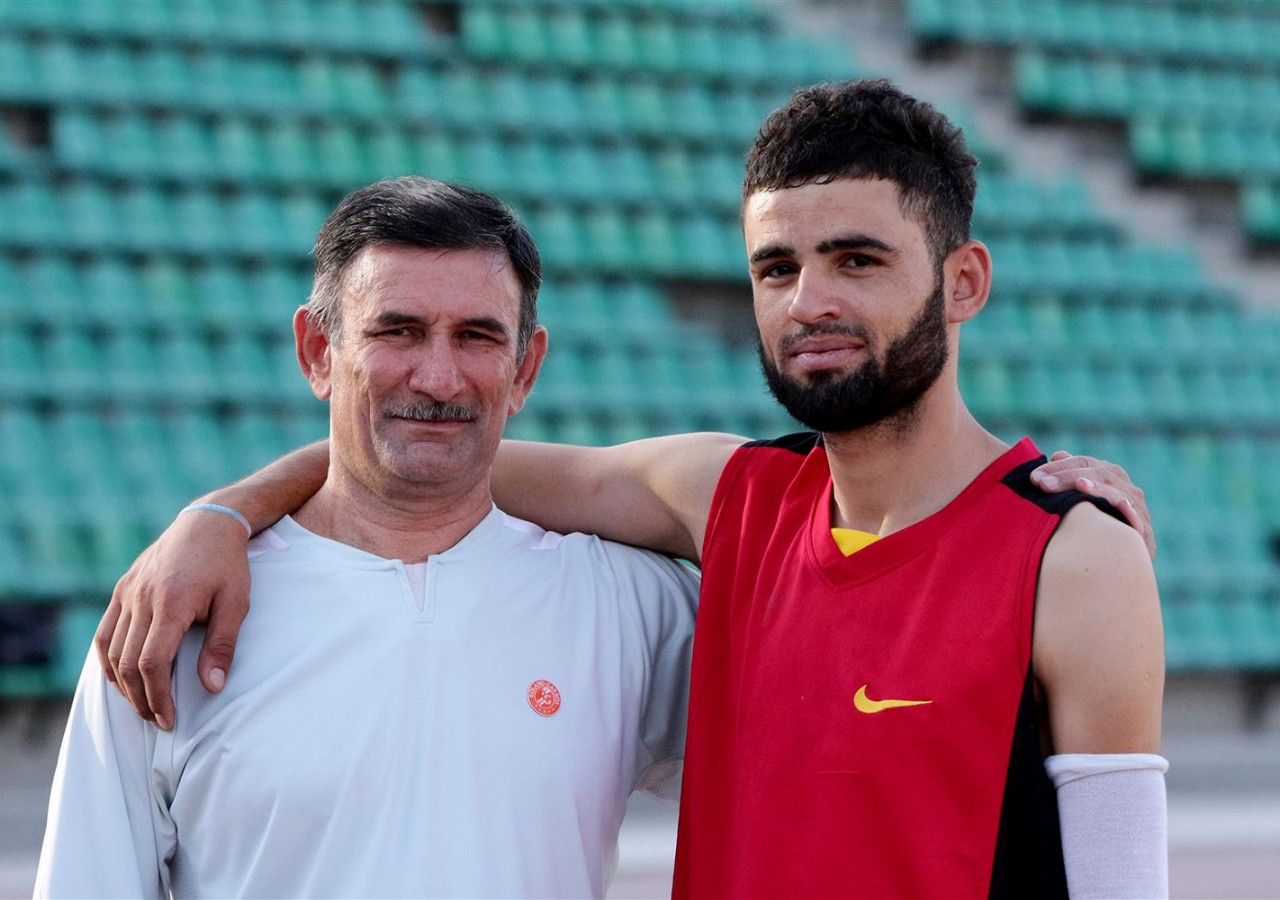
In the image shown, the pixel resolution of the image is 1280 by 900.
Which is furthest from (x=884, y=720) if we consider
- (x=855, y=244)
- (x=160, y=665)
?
(x=160, y=665)

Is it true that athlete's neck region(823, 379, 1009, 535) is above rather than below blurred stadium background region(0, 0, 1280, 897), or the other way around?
below

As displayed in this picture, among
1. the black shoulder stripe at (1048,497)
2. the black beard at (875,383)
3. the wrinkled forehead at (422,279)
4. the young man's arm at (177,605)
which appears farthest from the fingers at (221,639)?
the black shoulder stripe at (1048,497)

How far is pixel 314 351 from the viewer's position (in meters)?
2.69

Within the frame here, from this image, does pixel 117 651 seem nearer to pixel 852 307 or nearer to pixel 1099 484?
pixel 852 307

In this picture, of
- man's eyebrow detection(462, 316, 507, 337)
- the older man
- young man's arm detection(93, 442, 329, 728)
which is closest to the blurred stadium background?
the older man

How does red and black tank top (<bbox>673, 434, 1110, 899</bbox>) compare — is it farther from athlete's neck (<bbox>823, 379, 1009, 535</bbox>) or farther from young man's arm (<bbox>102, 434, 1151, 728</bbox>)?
young man's arm (<bbox>102, 434, 1151, 728</bbox>)

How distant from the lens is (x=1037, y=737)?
7.40ft

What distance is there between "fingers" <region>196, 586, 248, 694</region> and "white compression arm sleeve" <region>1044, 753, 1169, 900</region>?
48.4 inches

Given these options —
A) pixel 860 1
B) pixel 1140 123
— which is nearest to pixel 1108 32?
pixel 1140 123

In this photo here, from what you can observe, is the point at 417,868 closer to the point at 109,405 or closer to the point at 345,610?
the point at 345,610

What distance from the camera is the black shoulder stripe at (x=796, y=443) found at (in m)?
2.77

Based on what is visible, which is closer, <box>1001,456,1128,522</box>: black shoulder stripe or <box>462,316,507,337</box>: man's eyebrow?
<box>1001,456,1128,522</box>: black shoulder stripe

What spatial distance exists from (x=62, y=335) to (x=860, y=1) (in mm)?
8213

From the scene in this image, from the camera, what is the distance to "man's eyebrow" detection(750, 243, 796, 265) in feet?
8.05
